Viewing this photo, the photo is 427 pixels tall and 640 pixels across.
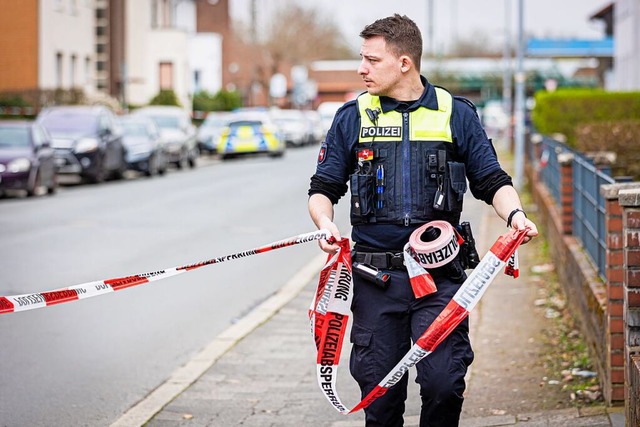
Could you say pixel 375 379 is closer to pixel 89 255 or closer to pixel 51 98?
pixel 89 255

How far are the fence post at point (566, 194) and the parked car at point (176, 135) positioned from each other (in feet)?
79.7

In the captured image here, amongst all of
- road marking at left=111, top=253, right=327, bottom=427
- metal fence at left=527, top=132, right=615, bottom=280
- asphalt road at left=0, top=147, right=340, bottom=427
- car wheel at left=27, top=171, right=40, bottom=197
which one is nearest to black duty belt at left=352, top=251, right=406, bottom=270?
road marking at left=111, top=253, right=327, bottom=427

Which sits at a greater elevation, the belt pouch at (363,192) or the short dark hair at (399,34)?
the short dark hair at (399,34)

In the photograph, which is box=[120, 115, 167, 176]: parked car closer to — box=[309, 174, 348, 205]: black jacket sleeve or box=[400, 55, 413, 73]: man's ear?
box=[309, 174, 348, 205]: black jacket sleeve

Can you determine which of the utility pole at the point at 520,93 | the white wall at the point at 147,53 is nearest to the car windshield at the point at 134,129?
the utility pole at the point at 520,93

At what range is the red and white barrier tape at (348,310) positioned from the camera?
4.72m

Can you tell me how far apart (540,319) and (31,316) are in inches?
159

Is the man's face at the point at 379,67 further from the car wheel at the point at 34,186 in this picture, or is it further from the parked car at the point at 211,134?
the parked car at the point at 211,134

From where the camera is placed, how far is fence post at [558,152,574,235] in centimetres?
1078

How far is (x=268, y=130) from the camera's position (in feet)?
138

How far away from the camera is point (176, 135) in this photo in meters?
36.3

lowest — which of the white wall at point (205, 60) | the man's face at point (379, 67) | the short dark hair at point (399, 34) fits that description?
the man's face at point (379, 67)

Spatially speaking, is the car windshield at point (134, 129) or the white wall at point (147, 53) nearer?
the car windshield at point (134, 129)

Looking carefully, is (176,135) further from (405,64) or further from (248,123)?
(405,64)
